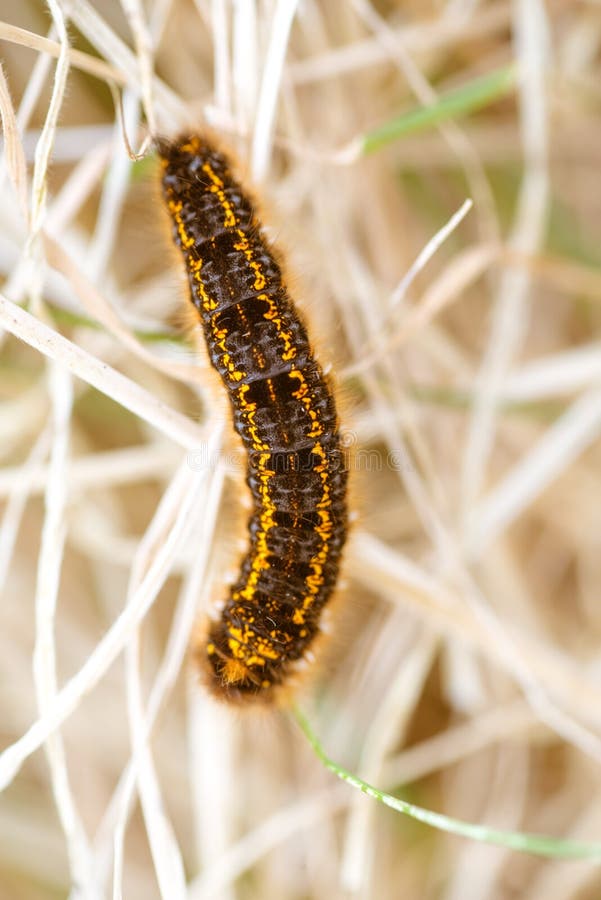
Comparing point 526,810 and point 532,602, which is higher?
point 532,602

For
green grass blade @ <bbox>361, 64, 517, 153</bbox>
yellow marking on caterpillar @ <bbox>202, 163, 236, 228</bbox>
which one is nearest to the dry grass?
green grass blade @ <bbox>361, 64, 517, 153</bbox>

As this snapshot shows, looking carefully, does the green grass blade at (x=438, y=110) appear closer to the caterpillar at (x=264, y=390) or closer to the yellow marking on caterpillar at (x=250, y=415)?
the caterpillar at (x=264, y=390)

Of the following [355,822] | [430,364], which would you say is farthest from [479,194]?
[355,822]

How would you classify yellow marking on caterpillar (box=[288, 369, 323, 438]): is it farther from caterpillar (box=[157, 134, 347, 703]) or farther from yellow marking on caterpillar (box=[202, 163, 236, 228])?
yellow marking on caterpillar (box=[202, 163, 236, 228])

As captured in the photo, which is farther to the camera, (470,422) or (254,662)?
(470,422)

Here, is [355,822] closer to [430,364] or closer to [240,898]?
[240,898]

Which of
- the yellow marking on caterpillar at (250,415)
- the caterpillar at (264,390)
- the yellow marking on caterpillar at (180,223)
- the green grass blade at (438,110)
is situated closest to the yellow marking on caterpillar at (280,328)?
the caterpillar at (264,390)
